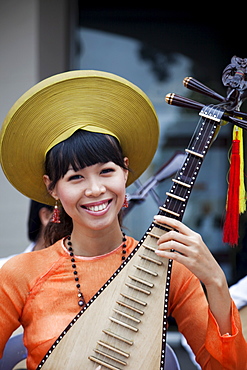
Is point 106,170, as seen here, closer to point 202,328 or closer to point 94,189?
point 94,189

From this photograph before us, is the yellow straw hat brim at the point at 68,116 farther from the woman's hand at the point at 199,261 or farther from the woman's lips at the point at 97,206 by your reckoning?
the woman's hand at the point at 199,261

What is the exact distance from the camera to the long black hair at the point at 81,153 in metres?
1.68

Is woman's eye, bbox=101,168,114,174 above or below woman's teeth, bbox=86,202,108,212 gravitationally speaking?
above

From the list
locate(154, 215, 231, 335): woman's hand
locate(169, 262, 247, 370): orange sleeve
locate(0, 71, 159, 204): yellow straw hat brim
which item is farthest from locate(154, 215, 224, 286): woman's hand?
locate(0, 71, 159, 204): yellow straw hat brim

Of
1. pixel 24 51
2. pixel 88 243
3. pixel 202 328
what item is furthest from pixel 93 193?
pixel 24 51

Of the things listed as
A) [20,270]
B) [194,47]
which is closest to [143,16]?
[194,47]

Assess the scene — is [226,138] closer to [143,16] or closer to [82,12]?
[143,16]

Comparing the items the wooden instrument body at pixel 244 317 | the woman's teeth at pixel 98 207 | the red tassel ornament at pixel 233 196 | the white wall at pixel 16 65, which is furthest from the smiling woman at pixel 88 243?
the white wall at pixel 16 65

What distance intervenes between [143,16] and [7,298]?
109 inches

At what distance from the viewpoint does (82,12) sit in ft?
13.1

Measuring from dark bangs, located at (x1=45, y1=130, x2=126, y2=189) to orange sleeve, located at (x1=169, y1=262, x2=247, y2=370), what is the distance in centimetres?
39

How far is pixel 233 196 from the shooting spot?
1670 millimetres

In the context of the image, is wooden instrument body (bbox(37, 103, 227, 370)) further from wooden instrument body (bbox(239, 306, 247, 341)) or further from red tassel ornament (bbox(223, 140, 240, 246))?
wooden instrument body (bbox(239, 306, 247, 341))

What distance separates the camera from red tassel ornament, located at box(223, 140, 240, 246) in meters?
1.67
